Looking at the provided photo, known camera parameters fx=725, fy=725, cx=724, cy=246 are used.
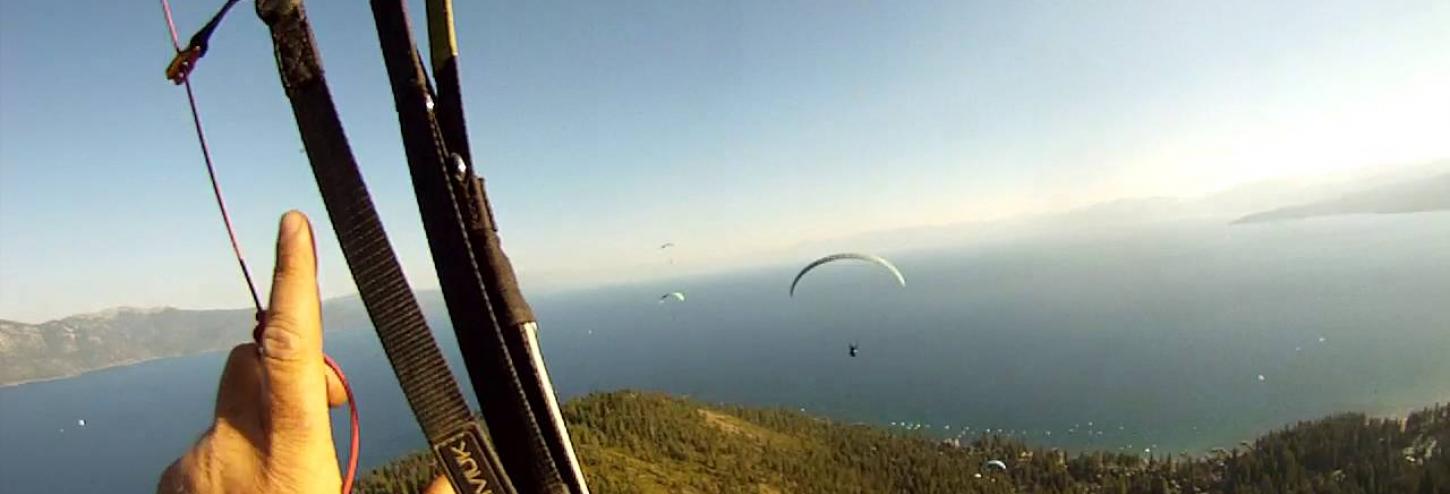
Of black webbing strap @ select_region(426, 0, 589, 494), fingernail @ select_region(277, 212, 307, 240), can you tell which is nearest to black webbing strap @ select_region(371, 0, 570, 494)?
black webbing strap @ select_region(426, 0, 589, 494)

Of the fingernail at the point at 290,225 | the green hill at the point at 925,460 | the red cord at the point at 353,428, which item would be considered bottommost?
the green hill at the point at 925,460

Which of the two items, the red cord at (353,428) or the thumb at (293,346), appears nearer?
the thumb at (293,346)

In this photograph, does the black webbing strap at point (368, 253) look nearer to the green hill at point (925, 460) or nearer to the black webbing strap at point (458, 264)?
the black webbing strap at point (458, 264)

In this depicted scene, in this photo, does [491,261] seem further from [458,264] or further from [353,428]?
[353,428]

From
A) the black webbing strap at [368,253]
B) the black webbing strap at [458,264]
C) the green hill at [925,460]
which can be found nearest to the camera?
the black webbing strap at [368,253]

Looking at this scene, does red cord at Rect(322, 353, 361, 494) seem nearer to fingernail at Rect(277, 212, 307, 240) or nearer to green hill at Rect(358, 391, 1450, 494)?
fingernail at Rect(277, 212, 307, 240)

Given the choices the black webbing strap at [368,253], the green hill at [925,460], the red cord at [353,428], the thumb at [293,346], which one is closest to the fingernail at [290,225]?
→ the thumb at [293,346]

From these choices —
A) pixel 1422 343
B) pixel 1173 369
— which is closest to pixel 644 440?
pixel 1173 369
